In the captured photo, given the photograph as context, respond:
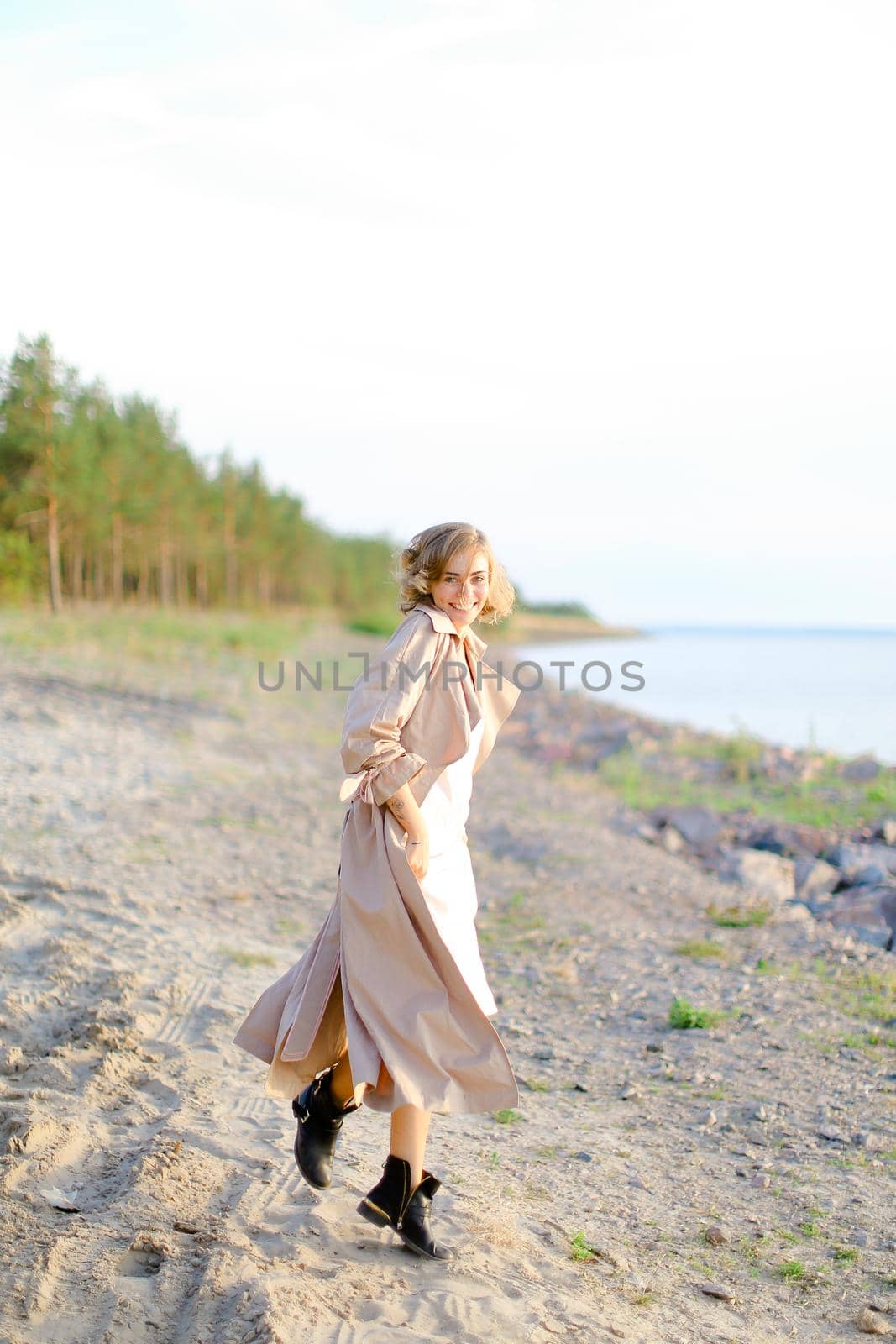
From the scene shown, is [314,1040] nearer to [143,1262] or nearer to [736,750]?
[143,1262]

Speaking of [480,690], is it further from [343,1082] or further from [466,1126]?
[466,1126]

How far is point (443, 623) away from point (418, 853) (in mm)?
631

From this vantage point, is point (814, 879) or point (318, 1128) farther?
point (814, 879)

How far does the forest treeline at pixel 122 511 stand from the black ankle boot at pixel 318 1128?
1402 cm

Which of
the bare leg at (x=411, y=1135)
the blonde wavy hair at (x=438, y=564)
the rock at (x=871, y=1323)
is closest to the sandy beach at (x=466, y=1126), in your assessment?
the rock at (x=871, y=1323)

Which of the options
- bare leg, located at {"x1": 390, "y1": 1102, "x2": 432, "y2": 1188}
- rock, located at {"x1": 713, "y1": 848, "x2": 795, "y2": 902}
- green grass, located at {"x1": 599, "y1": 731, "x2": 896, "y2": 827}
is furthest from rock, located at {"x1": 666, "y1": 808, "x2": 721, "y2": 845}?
bare leg, located at {"x1": 390, "y1": 1102, "x2": 432, "y2": 1188}

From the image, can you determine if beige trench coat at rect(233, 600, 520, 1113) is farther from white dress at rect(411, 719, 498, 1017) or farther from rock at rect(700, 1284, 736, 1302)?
rock at rect(700, 1284, 736, 1302)

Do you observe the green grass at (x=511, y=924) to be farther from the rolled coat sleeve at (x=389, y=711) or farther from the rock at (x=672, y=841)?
the rolled coat sleeve at (x=389, y=711)

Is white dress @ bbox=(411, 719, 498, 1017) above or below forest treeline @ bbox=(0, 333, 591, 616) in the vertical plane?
below

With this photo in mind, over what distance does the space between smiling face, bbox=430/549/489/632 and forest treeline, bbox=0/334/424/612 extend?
13.8 metres

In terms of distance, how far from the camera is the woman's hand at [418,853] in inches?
110

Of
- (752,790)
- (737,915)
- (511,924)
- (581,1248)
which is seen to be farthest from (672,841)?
(581,1248)

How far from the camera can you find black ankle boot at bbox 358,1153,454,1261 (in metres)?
2.82

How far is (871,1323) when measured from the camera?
9.33 ft
